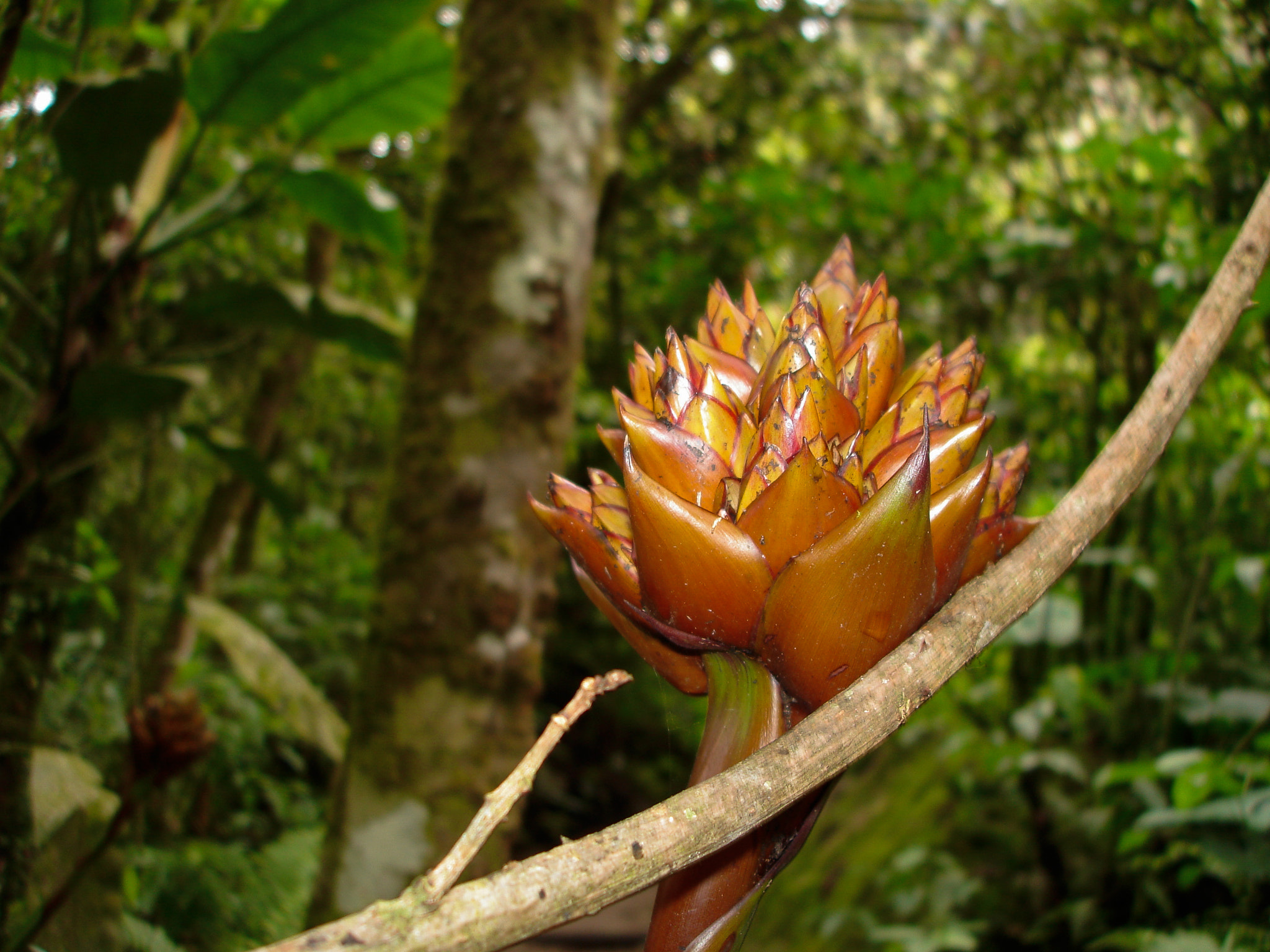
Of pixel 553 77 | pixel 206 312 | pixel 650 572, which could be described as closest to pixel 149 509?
pixel 206 312

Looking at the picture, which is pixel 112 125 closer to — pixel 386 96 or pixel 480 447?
pixel 480 447

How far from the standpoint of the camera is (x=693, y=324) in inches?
188

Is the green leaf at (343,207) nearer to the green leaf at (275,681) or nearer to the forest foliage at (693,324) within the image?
the forest foliage at (693,324)

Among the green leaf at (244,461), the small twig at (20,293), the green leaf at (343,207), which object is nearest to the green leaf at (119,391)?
the small twig at (20,293)

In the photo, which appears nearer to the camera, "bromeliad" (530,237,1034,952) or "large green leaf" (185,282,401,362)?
"bromeliad" (530,237,1034,952)

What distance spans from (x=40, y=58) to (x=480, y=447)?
1.05m

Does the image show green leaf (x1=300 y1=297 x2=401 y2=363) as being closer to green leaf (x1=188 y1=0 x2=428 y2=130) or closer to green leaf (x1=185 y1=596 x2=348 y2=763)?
green leaf (x1=188 y1=0 x2=428 y2=130)

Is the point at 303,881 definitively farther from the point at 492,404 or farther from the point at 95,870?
the point at 492,404

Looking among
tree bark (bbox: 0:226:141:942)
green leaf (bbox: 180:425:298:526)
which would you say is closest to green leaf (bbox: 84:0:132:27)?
tree bark (bbox: 0:226:141:942)

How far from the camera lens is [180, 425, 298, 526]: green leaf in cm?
172

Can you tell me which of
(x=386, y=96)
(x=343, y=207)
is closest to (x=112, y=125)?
(x=343, y=207)

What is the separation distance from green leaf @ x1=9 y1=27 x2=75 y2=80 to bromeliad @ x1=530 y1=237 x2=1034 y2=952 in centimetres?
→ 117

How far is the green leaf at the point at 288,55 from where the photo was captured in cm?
157

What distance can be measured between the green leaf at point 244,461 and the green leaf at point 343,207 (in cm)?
60
